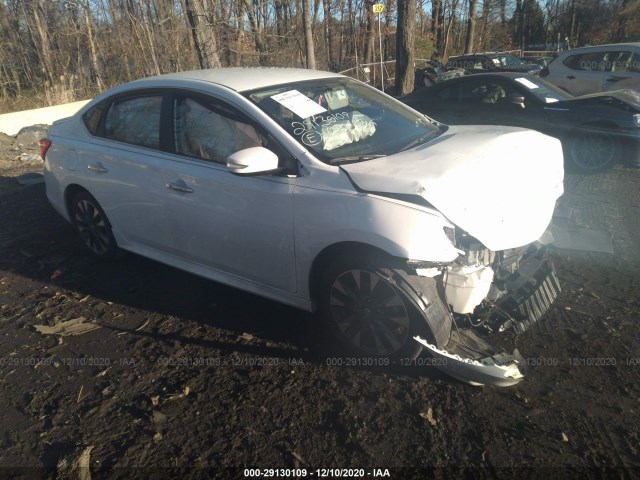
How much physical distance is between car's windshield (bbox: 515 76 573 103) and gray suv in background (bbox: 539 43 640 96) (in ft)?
13.5

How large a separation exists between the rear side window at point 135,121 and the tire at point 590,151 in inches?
228

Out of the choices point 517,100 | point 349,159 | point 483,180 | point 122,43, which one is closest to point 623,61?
point 517,100

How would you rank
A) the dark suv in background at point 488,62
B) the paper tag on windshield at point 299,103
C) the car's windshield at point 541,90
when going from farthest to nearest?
the dark suv in background at point 488,62
the car's windshield at point 541,90
the paper tag on windshield at point 299,103

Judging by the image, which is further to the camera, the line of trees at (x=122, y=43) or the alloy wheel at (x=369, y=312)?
A: the line of trees at (x=122, y=43)

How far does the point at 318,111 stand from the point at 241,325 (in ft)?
5.36

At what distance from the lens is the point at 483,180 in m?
2.88

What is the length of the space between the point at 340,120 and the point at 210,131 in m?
0.93

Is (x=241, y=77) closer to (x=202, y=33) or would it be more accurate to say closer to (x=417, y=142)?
(x=417, y=142)

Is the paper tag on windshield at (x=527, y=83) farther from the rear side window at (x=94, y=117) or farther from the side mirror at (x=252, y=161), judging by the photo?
the rear side window at (x=94, y=117)

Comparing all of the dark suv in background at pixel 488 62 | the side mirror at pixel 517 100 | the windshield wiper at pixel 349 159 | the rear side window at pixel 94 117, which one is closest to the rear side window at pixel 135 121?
the rear side window at pixel 94 117

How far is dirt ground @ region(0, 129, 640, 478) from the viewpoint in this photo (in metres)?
Answer: 2.44

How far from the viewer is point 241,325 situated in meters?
3.63

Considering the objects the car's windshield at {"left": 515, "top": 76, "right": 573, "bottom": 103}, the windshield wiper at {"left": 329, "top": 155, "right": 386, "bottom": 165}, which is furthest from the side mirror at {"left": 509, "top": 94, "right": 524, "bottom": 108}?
the windshield wiper at {"left": 329, "top": 155, "right": 386, "bottom": 165}

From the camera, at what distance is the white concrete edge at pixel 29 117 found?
1107 cm
